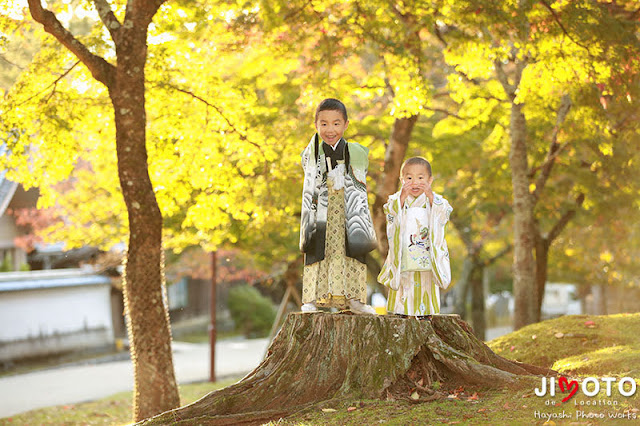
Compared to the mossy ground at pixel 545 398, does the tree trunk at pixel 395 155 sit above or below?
above

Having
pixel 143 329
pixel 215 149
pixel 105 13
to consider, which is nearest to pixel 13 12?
pixel 105 13

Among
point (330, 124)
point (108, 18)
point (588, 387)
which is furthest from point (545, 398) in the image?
point (108, 18)

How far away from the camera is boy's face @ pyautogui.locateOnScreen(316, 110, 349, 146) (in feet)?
22.7

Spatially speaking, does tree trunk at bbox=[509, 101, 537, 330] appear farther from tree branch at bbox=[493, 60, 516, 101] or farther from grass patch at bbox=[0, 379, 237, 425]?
grass patch at bbox=[0, 379, 237, 425]

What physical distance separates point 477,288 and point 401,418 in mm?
16133

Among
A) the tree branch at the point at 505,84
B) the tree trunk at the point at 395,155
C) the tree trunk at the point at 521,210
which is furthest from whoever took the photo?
the tree trunk at the point at 395,155

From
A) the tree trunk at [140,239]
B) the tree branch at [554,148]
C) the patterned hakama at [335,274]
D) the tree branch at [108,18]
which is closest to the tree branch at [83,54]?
the tree trunk at [140,239]

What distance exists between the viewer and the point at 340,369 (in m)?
6.33

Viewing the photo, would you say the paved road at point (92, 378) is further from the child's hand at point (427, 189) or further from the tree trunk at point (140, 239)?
the child's hand at point (427, 189)

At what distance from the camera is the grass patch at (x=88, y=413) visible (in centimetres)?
1269

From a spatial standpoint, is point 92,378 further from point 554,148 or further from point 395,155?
point 554,148

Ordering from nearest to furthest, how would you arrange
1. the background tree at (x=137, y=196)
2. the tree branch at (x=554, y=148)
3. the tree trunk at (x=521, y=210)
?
the background tree at (x=137, y=196), the tree trunk at (x=521, y=210), the tree branch at (x=554, y=148)

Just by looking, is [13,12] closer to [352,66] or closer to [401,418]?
[401,418]

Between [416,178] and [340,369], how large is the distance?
1874 millimetres
